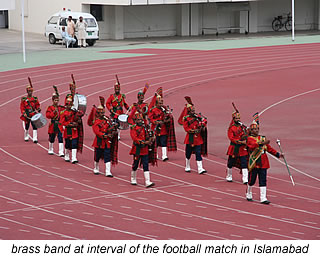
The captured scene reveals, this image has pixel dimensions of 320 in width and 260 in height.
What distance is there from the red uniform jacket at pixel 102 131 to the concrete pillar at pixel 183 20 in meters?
34.3

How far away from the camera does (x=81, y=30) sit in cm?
4200

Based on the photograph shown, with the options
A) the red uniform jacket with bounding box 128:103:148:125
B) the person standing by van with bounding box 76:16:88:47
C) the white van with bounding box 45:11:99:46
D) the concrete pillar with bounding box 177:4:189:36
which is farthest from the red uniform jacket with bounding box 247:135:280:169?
the concrete pillar with bounding box 177:4:189:36

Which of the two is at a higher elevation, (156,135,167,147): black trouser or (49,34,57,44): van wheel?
(49,34,57,44): van wheel

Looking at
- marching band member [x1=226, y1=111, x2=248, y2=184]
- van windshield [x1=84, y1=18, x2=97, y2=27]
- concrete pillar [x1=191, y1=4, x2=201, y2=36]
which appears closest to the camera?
marching band member [x1=226, y1=111, x2=248, y2=184]

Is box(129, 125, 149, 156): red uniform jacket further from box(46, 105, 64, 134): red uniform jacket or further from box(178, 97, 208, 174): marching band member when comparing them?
box(46, 105, 64, 134): red uniform jacket

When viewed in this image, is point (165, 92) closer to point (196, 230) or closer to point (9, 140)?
point (9, 140)

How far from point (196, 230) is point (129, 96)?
15210 mm

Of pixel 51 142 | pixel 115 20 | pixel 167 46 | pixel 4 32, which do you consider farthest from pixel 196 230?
pixel 4 32

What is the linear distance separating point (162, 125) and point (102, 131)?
2.21 meters

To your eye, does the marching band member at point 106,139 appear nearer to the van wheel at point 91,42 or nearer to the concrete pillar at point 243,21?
the van wheel at point 91,42

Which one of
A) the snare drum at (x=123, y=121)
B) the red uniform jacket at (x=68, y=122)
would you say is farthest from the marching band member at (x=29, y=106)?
the snare drum at (x=123, y=121)

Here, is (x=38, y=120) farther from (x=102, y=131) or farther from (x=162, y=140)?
(x=102, y=131)

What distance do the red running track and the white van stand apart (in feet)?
46.1

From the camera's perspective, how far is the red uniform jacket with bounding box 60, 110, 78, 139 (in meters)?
17.1
